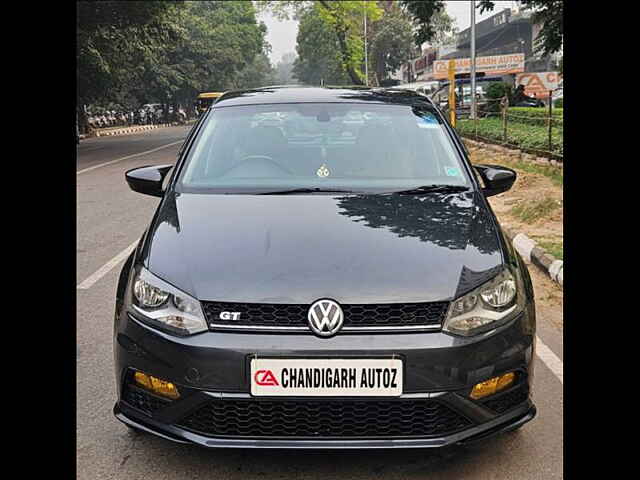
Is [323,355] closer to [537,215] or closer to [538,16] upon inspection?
[537,215]

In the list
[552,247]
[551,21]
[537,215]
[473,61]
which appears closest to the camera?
[552,247]

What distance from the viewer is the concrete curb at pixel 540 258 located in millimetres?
6980

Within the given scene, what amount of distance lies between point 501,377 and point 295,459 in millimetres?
903

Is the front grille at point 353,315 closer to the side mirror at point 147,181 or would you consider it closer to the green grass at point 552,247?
the side mirror at point 147,181

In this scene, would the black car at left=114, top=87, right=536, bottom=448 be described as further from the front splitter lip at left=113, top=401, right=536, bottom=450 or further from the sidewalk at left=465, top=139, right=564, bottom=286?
the sidewalk at left=465, top=139, right=564, bottom=286

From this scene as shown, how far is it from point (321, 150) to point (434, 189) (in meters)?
0.71

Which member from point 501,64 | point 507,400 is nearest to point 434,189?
point 507,400

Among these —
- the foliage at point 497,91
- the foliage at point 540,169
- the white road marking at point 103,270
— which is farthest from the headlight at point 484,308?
the foliage at point 497,91

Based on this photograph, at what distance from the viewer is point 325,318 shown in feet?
9.95

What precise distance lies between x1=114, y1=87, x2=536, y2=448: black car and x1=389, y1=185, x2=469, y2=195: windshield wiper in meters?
0.29

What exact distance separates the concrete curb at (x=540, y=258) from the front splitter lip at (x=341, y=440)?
3400 millimetres

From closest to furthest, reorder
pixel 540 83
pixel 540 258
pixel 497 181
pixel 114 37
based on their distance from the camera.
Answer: pixel 497 181
pixel 540 258
pixel 114 37
pixel 540 83

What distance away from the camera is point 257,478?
3275 millimetres
